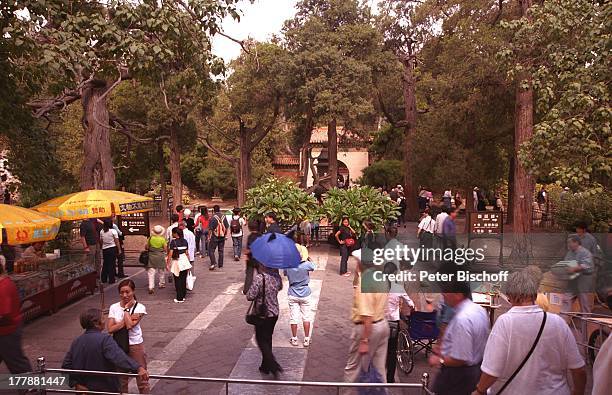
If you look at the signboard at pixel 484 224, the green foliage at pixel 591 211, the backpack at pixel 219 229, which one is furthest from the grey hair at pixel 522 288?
the green foliage at pixel 591 211

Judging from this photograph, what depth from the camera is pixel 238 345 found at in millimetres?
8508

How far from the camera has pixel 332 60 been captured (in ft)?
75.8

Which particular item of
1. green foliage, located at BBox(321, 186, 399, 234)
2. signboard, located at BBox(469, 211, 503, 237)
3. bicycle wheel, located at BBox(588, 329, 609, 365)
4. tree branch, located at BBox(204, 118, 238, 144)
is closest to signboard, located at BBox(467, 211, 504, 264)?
signboard, located at BBox(469, 211, 503, 237)

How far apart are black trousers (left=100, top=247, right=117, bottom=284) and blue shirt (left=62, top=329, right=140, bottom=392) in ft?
25.8

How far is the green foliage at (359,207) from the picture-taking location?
15078 millimetres

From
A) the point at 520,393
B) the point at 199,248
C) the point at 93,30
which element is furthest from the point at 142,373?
the point at 199,248

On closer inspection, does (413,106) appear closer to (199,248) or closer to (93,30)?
(199,248)

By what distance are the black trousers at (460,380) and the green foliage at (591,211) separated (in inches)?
489

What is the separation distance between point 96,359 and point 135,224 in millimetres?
11671

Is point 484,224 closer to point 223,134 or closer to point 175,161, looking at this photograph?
point 175,161

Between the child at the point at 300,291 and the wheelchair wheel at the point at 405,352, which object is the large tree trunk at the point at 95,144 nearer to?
the child at the point at 300,291

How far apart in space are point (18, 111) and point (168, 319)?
16.8 feet

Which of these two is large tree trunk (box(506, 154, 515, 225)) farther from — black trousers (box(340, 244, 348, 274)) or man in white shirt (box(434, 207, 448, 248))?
black trousers (box(340, 244, 348, 274))

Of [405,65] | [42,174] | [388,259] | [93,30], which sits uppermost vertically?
[405,65]
